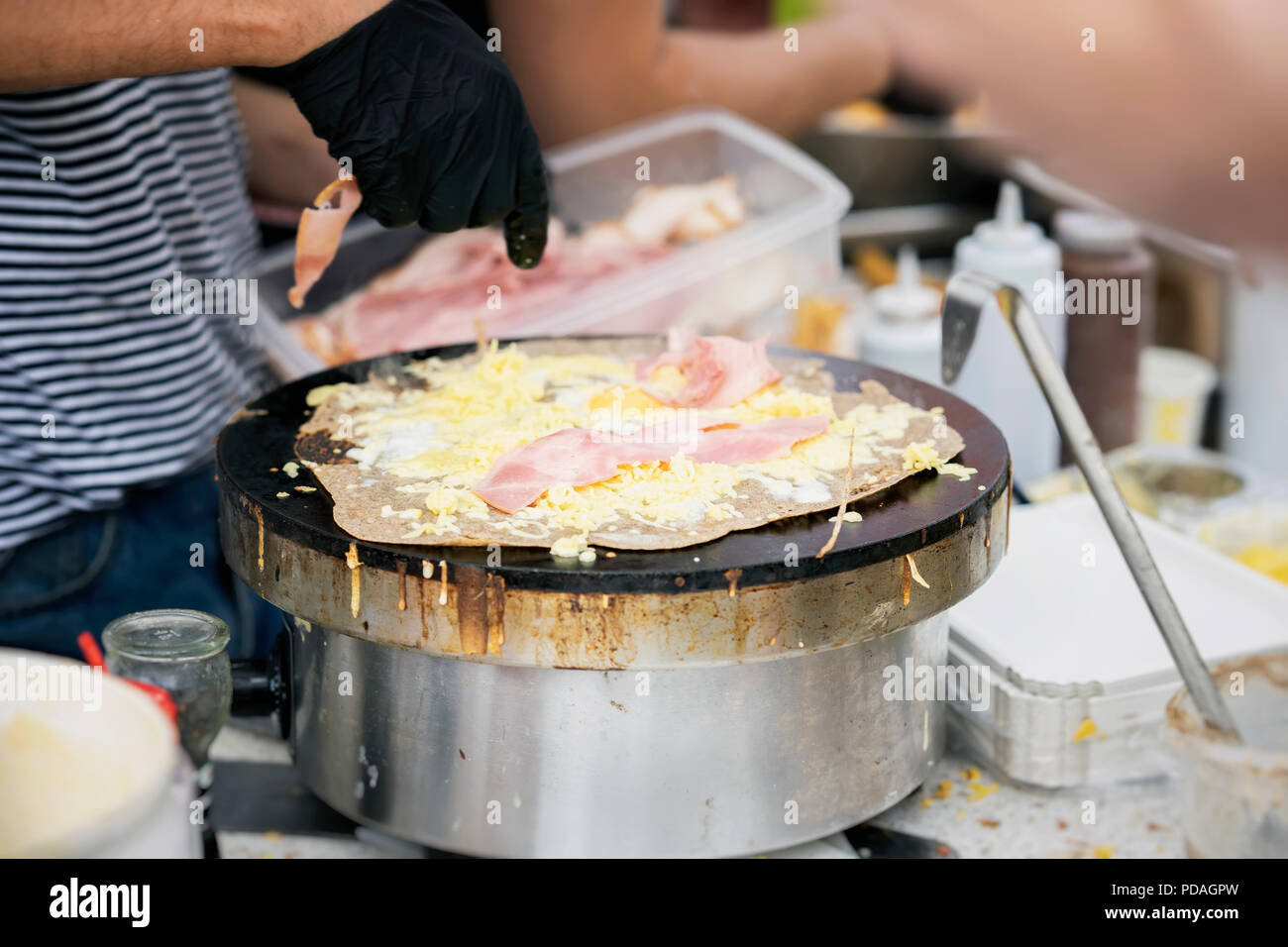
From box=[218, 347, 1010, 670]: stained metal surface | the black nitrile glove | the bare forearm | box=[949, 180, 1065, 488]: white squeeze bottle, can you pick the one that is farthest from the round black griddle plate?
box=[949, 180, 1065, 488]: white squeeze bottle

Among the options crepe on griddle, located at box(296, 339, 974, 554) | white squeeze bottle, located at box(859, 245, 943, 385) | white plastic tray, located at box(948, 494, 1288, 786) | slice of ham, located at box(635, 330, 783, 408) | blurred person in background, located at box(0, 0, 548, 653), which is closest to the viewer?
crepe on griddle, located at box(296, 339, 974, 554)

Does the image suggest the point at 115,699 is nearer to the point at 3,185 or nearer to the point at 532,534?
the point at 532,534

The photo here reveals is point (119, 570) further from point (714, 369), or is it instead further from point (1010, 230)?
point (1010, 230)

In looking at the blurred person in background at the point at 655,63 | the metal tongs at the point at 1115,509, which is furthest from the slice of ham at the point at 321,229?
the blurred person in background at the point at 655,63

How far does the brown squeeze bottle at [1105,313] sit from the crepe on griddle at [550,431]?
4.09ft

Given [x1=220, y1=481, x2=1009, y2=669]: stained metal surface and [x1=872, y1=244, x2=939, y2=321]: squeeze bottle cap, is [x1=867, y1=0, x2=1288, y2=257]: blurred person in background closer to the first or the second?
[x1=220, y1=481, x2=1009, y2=669]: stained metal surface

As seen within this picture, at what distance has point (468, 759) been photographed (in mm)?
1431

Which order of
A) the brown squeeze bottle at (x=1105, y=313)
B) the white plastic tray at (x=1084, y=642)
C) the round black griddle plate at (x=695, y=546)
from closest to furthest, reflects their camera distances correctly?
the round black griddle plate at (x=695, y=546)
the white plastic tray at (x=1084, y=642)
the brown squeeze bottle at (x=1105, y=313)

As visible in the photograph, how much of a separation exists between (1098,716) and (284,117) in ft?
8.08

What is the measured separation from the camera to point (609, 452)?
151 centimetres

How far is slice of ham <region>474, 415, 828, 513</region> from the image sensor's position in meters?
1.44

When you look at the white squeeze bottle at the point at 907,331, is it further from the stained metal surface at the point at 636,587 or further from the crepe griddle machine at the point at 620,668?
the stained metal surface at the point at 636,587

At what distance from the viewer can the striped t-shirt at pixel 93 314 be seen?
1.96 m

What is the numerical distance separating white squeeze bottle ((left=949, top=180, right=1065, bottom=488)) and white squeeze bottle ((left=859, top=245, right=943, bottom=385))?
103 millimetres
